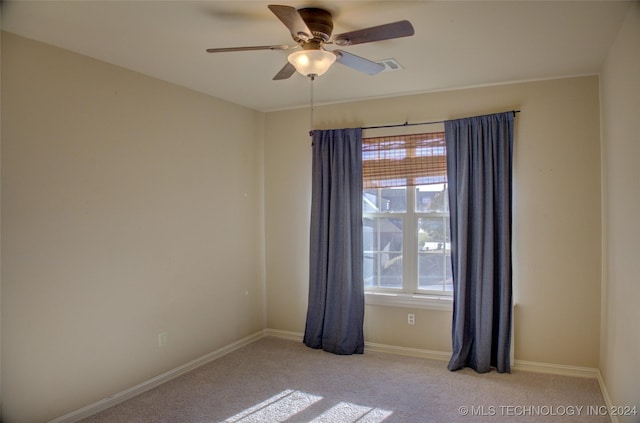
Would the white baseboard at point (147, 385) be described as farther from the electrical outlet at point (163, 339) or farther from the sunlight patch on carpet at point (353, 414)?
the sunlight patch on carpet at point (353, 414)

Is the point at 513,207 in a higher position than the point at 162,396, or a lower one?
higher

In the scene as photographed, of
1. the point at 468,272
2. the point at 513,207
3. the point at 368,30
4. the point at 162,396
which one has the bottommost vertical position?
the point at 162,396

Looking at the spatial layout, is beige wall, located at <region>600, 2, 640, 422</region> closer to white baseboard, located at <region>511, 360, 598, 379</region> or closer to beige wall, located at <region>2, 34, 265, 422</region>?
white baseboard, located at <region>511, 360, 598, 379</region>

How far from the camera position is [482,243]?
370 cm

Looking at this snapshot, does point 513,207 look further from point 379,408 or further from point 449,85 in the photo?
point 379,408

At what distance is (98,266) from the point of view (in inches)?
121

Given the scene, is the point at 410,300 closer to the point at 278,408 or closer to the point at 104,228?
the point at 278,408

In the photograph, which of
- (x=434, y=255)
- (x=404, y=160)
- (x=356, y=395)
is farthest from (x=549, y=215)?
(x=356, y=395)

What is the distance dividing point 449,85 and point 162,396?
11.6ft

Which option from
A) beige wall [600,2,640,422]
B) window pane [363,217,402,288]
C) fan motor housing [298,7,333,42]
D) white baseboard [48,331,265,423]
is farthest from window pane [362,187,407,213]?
fan motor housing [298,7,333,42]

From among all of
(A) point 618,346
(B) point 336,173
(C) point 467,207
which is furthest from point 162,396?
(A) point 618,346

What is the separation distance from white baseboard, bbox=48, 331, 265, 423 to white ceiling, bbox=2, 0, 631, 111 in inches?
97.4

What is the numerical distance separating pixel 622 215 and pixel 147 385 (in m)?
3.63

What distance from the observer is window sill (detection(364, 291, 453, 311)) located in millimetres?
3990
